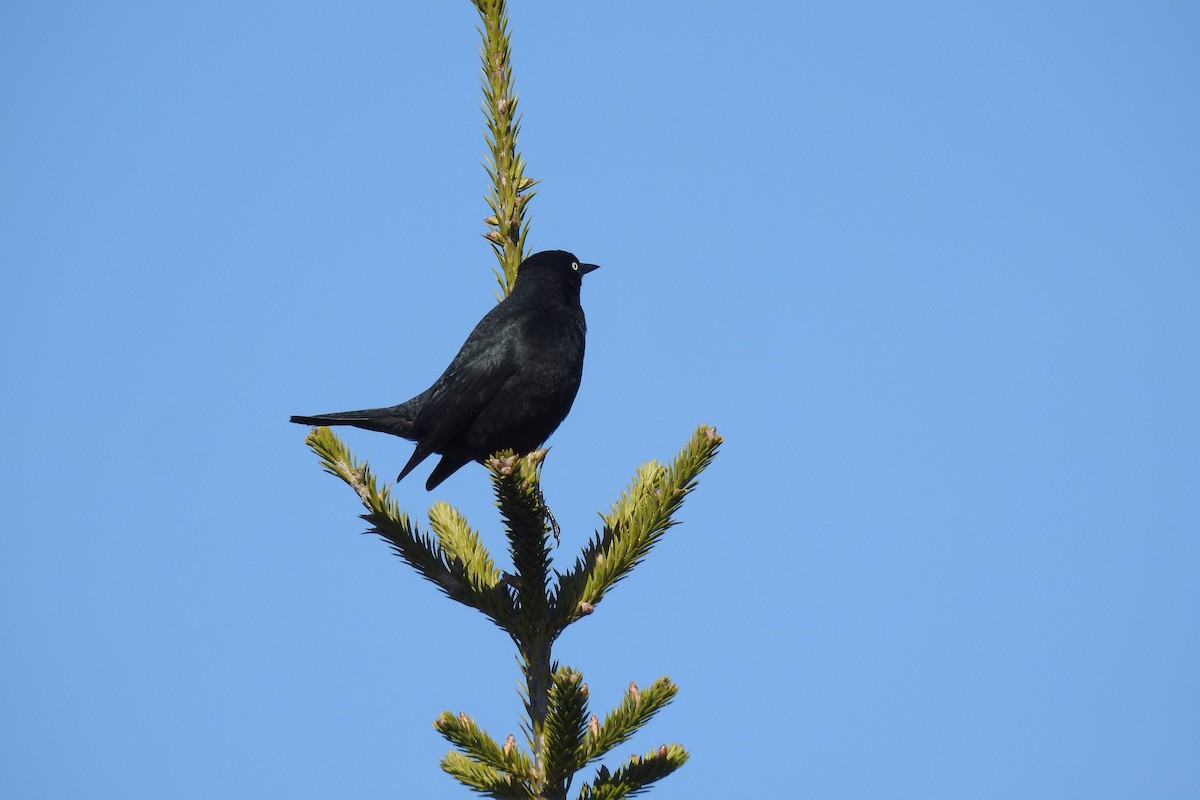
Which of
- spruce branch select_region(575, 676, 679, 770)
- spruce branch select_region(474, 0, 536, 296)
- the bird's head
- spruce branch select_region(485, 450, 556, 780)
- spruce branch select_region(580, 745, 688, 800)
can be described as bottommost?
spruce branch select_region(580, 745, 688, 800)

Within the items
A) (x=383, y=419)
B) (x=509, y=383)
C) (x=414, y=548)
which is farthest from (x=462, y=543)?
(x=383, y=419)

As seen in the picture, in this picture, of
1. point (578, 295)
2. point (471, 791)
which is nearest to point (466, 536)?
point (471, 791)

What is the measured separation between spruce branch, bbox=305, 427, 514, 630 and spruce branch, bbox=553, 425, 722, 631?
0.22 m

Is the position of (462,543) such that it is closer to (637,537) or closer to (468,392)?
(637,537)

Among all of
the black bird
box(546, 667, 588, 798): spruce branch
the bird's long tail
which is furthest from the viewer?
the bird's long tail

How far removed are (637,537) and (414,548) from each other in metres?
0.77

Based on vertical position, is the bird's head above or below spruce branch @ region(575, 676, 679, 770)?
above

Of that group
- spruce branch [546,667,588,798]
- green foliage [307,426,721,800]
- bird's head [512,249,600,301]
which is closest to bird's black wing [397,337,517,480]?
bird's head [512,249,600,301]

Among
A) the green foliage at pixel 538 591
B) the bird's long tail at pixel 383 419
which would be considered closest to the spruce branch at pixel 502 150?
the green foliage at pixel 538 591

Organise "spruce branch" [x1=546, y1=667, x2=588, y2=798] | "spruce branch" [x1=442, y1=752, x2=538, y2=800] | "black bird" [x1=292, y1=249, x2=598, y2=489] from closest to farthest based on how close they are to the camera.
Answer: "spruce branch" [x1=546, y1=667, x2=588, y2=798], "spruce branch" [x1=442, y1=752, x2=538, y2=800], "black bird" [x1=292, y1=249, x2=598, y2=489]

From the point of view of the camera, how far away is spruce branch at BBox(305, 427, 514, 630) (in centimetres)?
363

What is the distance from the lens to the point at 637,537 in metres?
3.58

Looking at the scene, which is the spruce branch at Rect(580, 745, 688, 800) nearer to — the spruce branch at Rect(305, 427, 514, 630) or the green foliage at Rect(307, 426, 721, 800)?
the green foliage at Rect(307, 426, 721, 800)

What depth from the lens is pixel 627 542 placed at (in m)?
3.57
